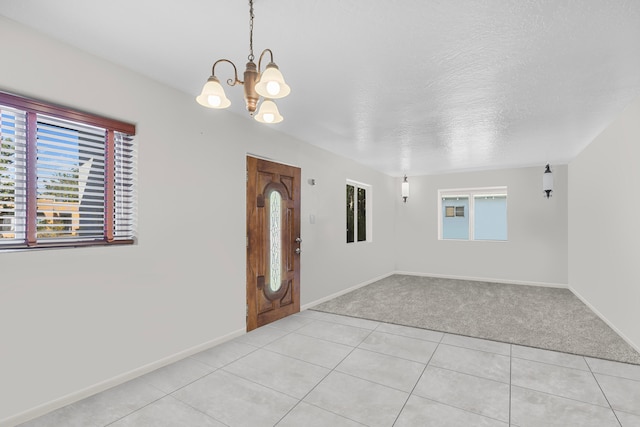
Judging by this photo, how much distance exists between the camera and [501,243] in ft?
21.8

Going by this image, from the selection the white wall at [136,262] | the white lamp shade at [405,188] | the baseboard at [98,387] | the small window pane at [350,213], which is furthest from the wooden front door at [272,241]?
the white lamp shade at [405,188]

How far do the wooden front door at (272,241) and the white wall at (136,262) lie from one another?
6.2 inches

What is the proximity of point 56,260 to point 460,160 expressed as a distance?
224 inches

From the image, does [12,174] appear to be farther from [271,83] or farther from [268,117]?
[271,83]

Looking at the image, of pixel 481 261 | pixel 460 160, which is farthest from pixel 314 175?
pixel 481 261

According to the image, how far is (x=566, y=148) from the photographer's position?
4801 millimetres

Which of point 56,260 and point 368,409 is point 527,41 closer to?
point 368,409

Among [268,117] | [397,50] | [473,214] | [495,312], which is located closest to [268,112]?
[268,117]

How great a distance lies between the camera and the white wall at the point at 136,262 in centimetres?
200

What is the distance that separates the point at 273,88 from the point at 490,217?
6774 millimetres

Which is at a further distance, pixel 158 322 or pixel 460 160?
pixel 460 160

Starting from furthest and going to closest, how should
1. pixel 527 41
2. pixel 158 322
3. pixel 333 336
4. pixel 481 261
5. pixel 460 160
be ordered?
1. pixel 481 261
2. pixel 460 160
3. pixel 333 336
4. pixel 158 322
5. pixel 527 41

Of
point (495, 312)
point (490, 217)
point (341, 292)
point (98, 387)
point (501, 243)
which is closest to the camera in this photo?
point (98, 387)

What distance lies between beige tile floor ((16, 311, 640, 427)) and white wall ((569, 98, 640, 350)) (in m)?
0.93
